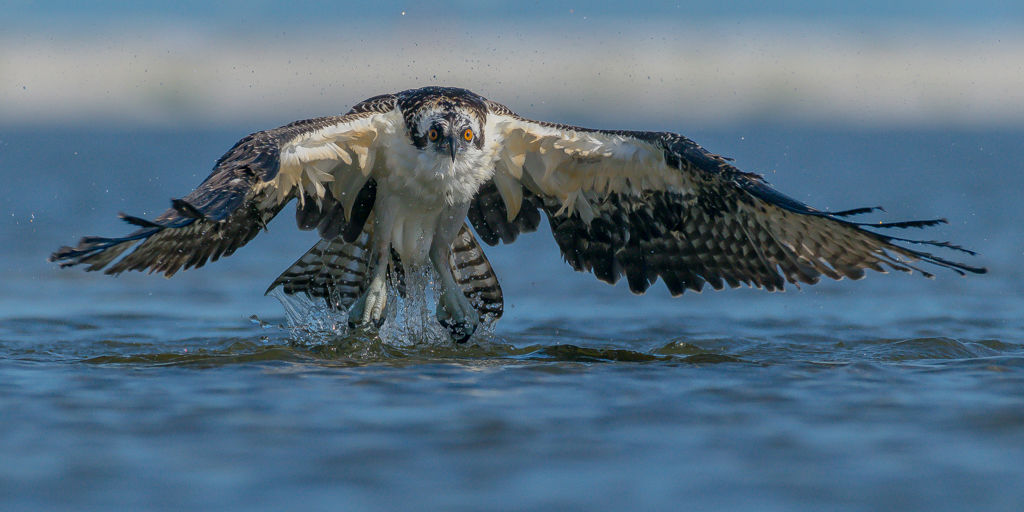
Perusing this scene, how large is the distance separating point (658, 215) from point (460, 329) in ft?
5.32

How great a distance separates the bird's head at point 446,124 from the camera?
22.3 ft

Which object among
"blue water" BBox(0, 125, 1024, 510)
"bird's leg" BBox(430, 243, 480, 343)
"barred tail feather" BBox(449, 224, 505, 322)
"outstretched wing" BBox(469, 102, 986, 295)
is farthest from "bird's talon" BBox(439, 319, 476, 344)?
"outstretched wing" BBox(469, 102, 986, 295)

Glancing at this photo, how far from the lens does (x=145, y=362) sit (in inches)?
265

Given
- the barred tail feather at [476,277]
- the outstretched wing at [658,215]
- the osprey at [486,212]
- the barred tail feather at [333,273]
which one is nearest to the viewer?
the osprey at [486,212]

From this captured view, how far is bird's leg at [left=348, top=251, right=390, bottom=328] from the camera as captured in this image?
300 inches

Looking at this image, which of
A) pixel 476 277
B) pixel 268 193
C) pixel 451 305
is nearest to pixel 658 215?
pixel 476 277

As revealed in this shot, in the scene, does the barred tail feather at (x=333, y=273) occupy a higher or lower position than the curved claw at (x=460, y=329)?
higher

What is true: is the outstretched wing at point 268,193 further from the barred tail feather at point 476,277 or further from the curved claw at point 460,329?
the curved claw at point 460,329

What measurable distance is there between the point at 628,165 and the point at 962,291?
496cm

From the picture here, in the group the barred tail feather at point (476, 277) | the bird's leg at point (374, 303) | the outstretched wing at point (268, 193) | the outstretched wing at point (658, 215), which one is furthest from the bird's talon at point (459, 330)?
the outstretched wing at point (268, 193)

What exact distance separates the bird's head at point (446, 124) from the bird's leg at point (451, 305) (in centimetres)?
106

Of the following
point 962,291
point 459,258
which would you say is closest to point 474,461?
point 459,258

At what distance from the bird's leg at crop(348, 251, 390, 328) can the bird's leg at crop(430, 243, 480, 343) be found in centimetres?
38

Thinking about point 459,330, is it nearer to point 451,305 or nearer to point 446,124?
point 451,305
